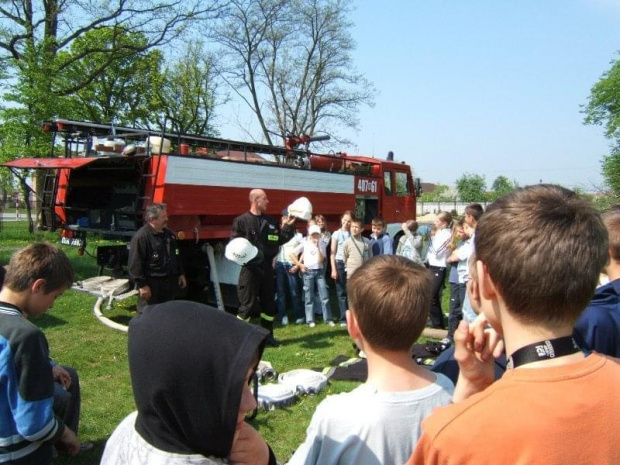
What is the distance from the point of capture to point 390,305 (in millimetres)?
1837

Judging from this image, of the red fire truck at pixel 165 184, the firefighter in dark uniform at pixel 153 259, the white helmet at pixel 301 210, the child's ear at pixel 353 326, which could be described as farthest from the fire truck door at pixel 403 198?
the child's ear at pixel 353 326

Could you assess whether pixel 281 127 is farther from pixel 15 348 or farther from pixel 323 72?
pixel 15 348

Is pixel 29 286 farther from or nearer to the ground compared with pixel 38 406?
farther from the ground

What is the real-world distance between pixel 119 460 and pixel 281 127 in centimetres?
3248

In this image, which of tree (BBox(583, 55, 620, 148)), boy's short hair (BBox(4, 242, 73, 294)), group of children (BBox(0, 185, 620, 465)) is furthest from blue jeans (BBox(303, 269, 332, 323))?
tree (BBox(583, 55, 620, 148))

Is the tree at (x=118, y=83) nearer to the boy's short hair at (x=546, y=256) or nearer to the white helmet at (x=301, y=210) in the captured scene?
the white helmet at (x=301, y=210)

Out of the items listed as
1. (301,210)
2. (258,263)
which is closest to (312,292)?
(301,210)

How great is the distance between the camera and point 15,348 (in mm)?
2375

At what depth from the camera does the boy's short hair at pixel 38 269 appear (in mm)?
2637

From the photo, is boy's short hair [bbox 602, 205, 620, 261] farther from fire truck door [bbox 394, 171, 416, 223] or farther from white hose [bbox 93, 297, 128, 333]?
fire truck door [bbox 394, 171, 416, 223]

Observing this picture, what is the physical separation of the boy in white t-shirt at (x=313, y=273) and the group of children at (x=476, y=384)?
21.8 ft

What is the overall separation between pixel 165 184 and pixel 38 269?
5.04 meters

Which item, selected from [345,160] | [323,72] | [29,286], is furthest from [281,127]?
[29,286]

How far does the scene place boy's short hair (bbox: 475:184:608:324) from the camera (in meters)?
1.18
